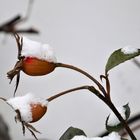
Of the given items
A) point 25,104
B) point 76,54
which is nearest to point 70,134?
point 25,104

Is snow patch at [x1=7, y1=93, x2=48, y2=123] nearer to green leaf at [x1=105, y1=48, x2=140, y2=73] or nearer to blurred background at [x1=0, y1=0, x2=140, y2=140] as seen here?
green leaf at [x1=105, y1=48, x2=140, y2=73]

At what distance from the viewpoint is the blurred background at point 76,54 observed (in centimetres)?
120

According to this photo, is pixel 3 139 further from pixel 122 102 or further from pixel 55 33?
pixel 55 33

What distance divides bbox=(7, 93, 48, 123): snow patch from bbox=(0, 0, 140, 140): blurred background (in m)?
0.82

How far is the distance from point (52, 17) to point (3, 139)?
20.2 inches

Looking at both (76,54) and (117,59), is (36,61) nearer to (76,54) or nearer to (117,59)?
(117,59)

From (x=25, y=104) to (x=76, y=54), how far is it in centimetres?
100

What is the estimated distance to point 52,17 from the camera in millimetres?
1439

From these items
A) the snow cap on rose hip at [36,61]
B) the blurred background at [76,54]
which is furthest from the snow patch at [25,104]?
the blurred background at [76,54]

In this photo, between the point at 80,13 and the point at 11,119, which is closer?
the point at 11,119

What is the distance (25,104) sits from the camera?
13.1 inches

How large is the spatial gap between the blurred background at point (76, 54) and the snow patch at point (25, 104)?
2.70ft

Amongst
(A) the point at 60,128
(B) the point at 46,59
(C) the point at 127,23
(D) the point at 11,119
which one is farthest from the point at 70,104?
(B) the point at 46,59

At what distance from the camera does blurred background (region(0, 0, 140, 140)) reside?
1201 mm
